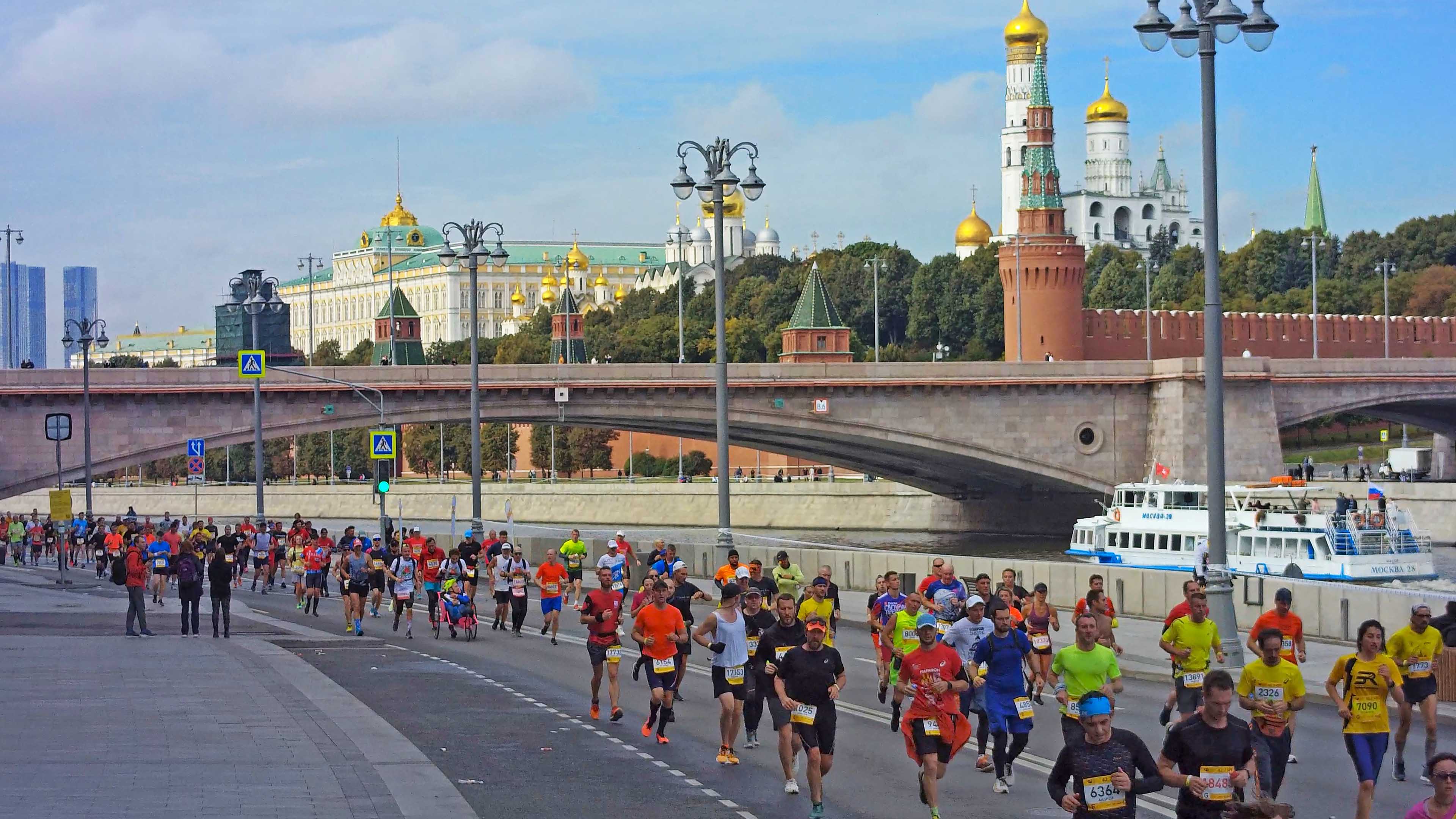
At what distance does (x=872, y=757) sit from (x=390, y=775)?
14.3 ft

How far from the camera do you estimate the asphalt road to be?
14.3 metres

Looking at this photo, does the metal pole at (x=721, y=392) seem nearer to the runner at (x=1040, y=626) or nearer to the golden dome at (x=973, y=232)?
the runner at (x=1040, y=626)

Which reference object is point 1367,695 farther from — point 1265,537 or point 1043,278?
point 1043,278

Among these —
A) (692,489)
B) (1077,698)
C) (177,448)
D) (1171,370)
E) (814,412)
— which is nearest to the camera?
(1077,698)

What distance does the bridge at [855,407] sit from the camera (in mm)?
55781

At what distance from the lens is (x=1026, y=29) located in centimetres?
15162

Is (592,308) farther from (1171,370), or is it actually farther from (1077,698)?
(1077,698)

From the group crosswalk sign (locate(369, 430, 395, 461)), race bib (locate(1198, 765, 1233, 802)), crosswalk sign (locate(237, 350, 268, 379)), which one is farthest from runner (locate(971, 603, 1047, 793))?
crosswalk sign (locate(237, 350, 268, 379))

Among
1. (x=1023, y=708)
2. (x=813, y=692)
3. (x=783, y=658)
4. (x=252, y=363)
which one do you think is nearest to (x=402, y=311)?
(x=252, y=363)

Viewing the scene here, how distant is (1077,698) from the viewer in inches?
523

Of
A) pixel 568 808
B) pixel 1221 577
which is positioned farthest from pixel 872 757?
pixel 1221 577

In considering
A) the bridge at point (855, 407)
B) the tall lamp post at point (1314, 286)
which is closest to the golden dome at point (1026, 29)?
the tall lamp post at point (1314, 286)

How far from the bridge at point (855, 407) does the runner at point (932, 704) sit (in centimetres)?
4331

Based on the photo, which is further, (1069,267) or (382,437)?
(1069,267)
